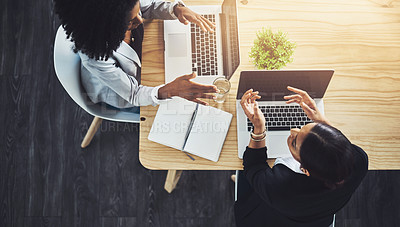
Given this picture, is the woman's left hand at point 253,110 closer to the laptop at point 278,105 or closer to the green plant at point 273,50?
the laptop at point 278,105

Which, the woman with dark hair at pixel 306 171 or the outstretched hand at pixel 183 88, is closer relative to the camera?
the woman with dark hair at pixel 306 171

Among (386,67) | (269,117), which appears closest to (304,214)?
(269,117)

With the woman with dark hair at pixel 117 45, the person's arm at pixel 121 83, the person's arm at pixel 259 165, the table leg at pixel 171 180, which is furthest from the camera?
the table leg at pixel 171 180

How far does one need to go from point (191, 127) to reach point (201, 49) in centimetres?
36

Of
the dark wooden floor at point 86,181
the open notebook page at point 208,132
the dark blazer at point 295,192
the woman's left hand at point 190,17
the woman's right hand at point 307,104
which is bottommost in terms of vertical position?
the dark wooden floor at point 86,181

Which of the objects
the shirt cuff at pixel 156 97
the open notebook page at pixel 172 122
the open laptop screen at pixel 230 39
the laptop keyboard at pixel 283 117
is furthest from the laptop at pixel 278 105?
the shirt cuff at pixel 156 97

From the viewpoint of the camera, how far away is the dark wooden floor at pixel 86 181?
1923 millimetres

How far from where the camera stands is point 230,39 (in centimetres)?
132

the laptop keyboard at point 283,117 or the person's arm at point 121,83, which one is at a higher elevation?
the person's arm at point 121,83

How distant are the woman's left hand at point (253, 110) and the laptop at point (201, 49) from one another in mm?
123

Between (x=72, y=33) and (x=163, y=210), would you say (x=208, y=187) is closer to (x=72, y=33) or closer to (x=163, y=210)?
(x=163, y=210)

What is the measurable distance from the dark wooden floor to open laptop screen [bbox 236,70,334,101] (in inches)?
33.1

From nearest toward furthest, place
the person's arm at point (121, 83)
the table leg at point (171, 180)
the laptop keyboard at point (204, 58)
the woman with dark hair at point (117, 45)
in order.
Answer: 1. the woman with dark hair at point (117, 45)
2. the person's arm at point (121, 83)
3. the laptop keyboard at point (204, 58)
4. the table leg at point (171, 180)

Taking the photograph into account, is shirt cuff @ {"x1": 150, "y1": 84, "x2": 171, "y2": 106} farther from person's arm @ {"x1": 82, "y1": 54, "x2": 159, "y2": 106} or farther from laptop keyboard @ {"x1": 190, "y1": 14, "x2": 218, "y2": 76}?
laptop keyboard @ {"x1": 190, "y1": 14, "x2": 218, "y2": 76}
